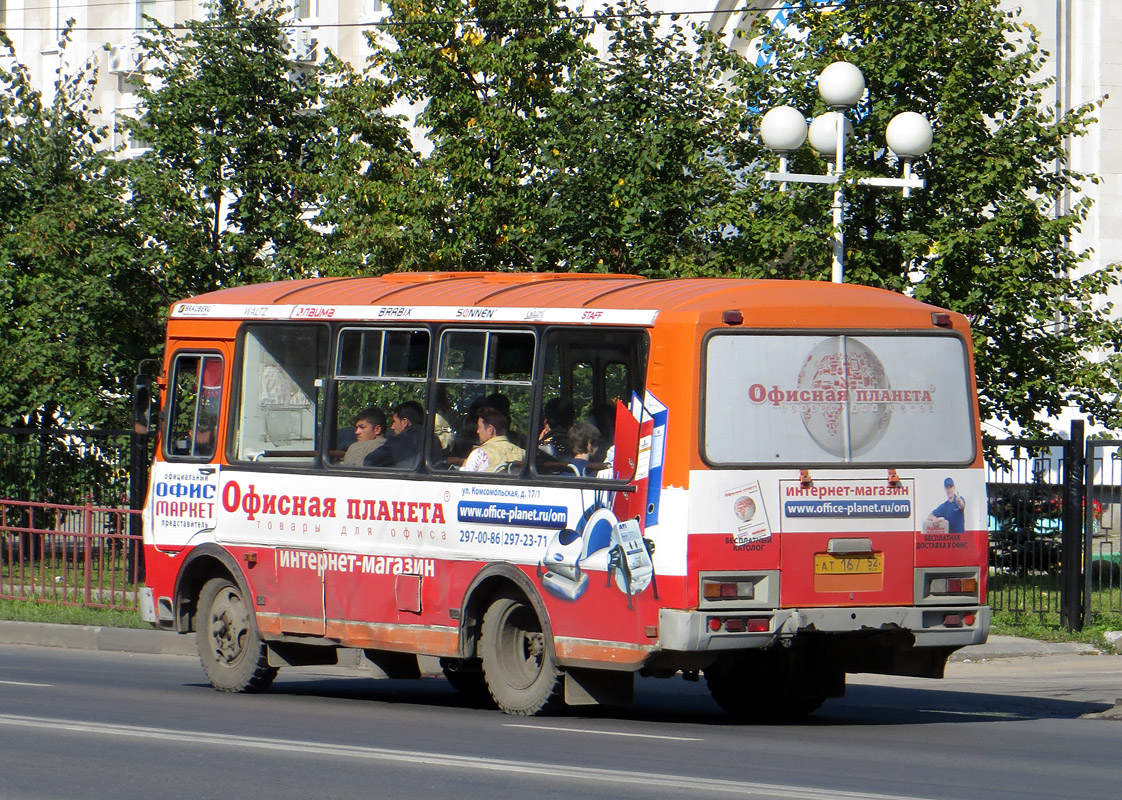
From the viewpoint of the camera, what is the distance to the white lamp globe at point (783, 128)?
17.0 metres

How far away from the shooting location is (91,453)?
72.6 feet

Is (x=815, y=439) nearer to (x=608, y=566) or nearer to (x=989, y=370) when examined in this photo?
(x=608, y=566)

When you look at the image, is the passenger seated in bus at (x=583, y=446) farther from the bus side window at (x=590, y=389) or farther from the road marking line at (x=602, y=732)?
the road marking line at (x=602, y=732)

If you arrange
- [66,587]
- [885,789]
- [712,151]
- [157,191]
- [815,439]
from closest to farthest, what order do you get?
[885,789], [815,439], [66,587], [712,151], [157,191]

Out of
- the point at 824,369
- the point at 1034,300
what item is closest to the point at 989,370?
the point at 1034,300

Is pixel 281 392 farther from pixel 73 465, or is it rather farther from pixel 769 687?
pixel 73 465

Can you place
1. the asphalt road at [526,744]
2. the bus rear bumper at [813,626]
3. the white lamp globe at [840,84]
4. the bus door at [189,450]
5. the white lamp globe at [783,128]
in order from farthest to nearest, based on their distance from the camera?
the white lamp globe at [783,128], the white lamp globe at [840,84], the bus door at [189,450], the bus rear bumper at [813,626], the asphalt road at [526,744]

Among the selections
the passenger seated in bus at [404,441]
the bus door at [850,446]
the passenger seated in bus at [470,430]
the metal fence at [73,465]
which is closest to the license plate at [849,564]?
the bus door at [850,446]

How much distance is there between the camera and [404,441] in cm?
1238

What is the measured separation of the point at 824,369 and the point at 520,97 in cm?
1263

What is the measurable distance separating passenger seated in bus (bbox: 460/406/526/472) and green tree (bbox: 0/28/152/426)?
13339 millimetres

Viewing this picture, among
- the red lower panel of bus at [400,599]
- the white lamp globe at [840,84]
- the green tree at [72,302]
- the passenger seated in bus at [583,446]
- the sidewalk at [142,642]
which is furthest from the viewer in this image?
the green tree at [72,302]

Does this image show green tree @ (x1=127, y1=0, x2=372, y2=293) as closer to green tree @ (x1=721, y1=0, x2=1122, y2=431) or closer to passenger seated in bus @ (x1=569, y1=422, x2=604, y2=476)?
green tree @ (x1=721, y1=0, x2=1122, y2=431)

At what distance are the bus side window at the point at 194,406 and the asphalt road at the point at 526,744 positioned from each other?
1.78 m
